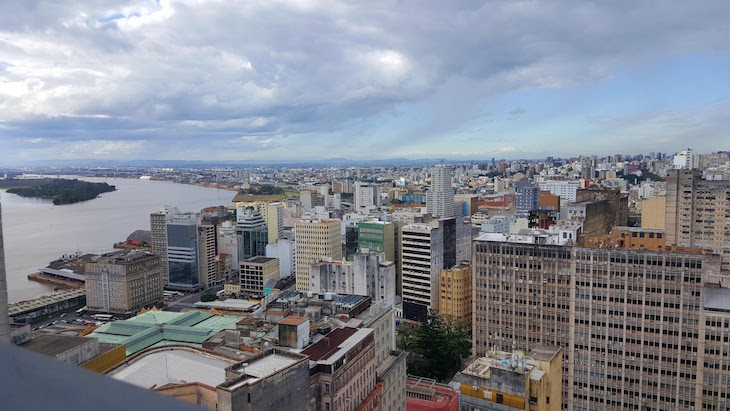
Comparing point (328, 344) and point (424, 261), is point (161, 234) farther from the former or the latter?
point (328, 344)

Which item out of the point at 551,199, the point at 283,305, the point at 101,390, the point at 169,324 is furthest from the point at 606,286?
the point at 551,199

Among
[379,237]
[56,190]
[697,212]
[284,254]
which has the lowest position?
[284,254]

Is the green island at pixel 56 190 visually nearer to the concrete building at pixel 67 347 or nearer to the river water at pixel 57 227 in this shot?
the river water at pixel 57 227

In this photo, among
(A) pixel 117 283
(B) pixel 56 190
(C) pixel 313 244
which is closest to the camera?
(A) pixel 117 283

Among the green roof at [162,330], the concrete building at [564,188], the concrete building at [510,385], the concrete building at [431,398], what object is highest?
the concrete building at [564,188]

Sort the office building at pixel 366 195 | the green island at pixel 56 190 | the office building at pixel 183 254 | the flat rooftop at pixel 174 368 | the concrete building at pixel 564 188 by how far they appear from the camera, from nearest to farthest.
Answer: the flat rooftop at pixel 174 368
the office building at pixel 183 254
the concrete building at pixel 564 188
the office building at pixel 366 195
the green island at pixel 56 190

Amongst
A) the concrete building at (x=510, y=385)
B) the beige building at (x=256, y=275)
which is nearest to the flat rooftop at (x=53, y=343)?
the concrete building at (x=510, y=385)

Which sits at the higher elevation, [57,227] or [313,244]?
[313,244]

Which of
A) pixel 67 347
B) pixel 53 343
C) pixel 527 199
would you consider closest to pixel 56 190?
pixel 527 199
